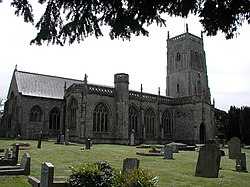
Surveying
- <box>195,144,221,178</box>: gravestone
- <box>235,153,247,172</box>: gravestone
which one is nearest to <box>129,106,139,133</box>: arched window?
<box>235,153,247,172</box>: gravestone

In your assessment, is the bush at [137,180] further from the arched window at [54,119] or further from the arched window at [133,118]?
the arched window at [54,119]

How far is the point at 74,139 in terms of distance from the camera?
3344 cm

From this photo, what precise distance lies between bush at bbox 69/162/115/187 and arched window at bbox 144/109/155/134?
105ft

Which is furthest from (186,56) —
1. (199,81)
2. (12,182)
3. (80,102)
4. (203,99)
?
(12,182)

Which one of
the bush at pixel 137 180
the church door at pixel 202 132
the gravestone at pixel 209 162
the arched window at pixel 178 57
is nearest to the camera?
the bush at pixel 137 180

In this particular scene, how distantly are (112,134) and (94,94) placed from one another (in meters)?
5.60

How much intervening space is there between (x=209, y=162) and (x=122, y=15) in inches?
341

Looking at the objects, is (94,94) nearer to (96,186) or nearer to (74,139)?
(74,139)

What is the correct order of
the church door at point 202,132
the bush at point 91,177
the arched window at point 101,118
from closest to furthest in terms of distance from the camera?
1. the bush at point 91,177
2. the arched window at point 101,118
3. the church door at point 202,132

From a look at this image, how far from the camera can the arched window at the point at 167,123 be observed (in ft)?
139

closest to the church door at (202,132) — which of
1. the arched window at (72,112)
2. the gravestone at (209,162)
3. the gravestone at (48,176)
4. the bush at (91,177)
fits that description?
the arched window at (72,112)

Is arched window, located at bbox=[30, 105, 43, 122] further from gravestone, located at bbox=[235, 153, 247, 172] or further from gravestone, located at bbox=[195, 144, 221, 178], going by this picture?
gravestone, located at bbox=[195, 144, 221, 178]

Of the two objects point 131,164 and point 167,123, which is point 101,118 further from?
point 131,164

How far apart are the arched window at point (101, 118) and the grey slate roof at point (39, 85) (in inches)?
304
